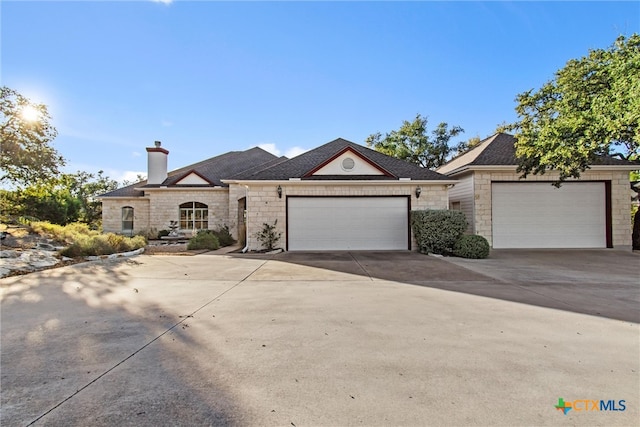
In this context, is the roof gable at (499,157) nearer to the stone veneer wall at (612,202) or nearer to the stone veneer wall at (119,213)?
the stone veneer wall at (612,202)

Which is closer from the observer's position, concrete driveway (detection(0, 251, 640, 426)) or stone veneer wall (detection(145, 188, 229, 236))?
concrete driveway (detection(0, 251, 640, 426))

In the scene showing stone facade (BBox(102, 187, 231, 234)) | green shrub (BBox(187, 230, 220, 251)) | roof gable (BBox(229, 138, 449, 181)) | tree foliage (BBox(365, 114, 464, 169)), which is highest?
tree foliage (BBox(365, 114, 464, 169))

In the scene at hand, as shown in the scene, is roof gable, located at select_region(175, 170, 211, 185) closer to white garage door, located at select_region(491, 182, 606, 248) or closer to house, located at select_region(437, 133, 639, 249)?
house, located at select_region(437, 133, 639, 249)

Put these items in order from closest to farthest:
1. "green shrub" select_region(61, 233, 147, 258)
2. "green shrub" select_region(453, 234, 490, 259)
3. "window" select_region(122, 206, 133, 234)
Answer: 1. "green shrub" select_region(61, 233, 147, 258)
2. "green shrub" select_region(453, 234, 490, 259)
3. "window" select_region(122, 206, 133, 234)

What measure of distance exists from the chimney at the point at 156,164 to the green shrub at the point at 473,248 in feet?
58.2

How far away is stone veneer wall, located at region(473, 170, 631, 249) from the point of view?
1273 centimetres

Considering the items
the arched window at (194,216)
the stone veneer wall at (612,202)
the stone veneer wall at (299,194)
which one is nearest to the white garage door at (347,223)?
the stone veneer wall at (299,194)

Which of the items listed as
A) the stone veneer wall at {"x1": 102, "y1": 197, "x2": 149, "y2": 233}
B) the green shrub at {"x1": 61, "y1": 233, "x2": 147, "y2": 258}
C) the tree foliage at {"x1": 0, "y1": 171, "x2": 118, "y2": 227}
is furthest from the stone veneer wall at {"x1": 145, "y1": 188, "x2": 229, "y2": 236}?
the green shrub at {"x1": 61, "y1": 233, "x2": 147, "y2": 258}

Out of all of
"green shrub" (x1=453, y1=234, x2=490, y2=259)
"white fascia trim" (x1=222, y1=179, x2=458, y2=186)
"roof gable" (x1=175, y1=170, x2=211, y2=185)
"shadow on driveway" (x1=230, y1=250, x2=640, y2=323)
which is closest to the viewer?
"shadow on driveway" (x1=230, y1=250, x2=640, y2=323)

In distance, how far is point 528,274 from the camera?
24.9 feet

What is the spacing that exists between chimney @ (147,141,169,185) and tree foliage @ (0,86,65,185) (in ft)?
14.0

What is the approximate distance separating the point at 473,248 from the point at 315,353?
8.88 m

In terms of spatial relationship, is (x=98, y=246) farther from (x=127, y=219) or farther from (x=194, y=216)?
(x=127, y=219)

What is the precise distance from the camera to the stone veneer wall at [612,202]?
1273 cm
